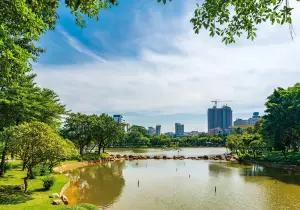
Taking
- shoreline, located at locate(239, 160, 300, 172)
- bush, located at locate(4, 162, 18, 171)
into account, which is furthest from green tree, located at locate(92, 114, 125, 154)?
bush, located at locate(4, 162, 18, 171)

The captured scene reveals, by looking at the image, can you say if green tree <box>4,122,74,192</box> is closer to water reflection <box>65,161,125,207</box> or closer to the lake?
water reflection <box>65,161,125,207</box>

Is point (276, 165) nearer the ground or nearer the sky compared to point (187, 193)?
nearer the sky

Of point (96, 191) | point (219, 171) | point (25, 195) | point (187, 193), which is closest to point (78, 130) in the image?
point (219, 171)

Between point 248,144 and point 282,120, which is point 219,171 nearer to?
point 282,120

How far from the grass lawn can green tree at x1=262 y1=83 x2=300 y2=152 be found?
49420mm

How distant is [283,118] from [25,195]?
193ft

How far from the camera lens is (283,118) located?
7712cm

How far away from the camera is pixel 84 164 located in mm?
81875

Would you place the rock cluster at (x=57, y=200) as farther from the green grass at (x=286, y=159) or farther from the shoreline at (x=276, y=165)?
the green grass at (x=286, y=159)

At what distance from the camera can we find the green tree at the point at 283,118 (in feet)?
244

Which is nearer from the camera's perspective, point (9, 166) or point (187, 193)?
point (187, 193)

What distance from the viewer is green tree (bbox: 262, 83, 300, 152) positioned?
74.3 metres

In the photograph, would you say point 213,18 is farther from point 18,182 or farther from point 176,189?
point 176,189

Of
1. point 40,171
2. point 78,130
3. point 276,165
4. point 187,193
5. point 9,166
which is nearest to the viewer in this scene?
point 187,193
